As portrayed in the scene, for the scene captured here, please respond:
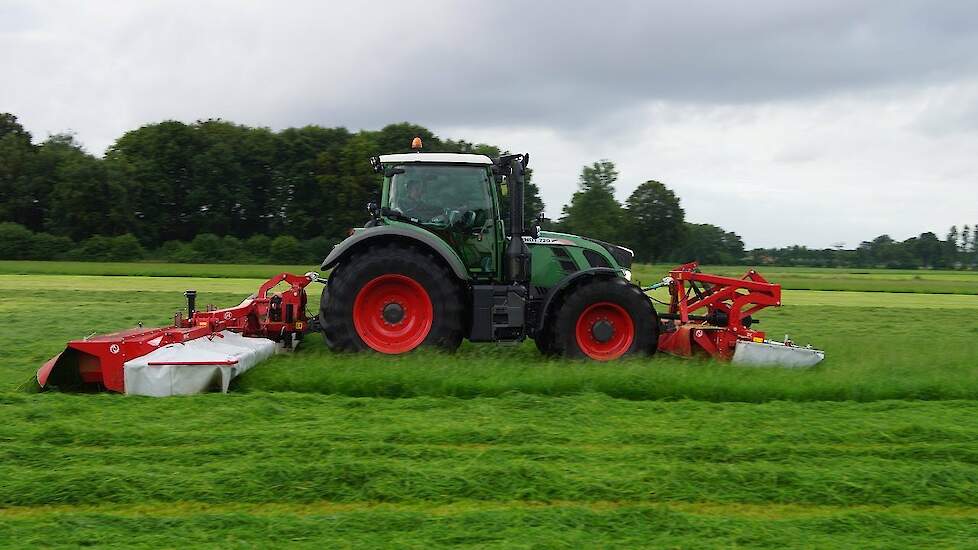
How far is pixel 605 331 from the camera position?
7926 mm

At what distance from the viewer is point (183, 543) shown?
3.39 metres

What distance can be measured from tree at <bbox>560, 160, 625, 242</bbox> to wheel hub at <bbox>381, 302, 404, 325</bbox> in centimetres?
3558

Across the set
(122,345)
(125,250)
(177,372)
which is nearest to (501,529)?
(177,372)

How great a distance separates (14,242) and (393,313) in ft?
130

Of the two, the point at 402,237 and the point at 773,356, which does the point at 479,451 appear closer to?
the point at 402,237

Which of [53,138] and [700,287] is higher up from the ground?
[53,138]

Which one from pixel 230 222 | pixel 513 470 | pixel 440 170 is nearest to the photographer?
pixel 513 470

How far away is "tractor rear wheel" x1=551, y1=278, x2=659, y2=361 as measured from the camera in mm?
7828

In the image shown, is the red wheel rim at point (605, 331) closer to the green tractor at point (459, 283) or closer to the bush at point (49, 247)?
the green tractor at point (459, 283)

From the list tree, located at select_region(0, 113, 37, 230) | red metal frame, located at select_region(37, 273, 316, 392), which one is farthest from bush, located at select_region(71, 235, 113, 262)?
red metal frame, located at select_region(37, 273, 316, 392)

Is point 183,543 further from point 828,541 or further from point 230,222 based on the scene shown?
point 230,222

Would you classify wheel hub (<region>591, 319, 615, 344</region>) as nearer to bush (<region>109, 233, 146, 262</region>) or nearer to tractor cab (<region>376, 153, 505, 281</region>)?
tractor cab (<region>376, 153, 505, 281</region>)

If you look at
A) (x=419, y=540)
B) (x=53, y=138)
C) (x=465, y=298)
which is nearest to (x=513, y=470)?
(x=419, y=540)

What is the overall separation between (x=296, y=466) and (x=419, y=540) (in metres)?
1.14
